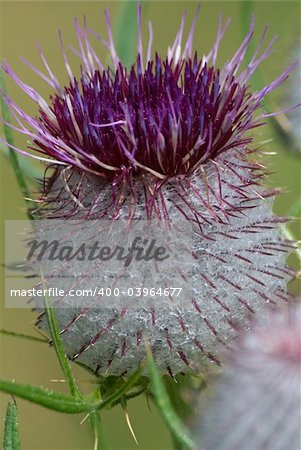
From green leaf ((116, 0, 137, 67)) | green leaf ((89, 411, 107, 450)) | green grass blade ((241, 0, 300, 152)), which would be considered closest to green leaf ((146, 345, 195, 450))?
green leaf ((89, 411, 107, 450))

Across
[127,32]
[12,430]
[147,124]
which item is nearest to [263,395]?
[12,430]

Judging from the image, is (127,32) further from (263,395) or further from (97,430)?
(263,395)

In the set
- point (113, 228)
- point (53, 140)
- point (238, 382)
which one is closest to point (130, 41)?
point (53, 140)

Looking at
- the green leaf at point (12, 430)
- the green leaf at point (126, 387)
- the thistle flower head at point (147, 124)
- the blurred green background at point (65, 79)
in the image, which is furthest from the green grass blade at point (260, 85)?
the green leaf at point (12, 430)

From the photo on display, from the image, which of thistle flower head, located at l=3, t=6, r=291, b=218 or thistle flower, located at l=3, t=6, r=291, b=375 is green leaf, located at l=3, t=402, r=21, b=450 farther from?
thistle flower head, located at l=3, t=6, r=291, b=218

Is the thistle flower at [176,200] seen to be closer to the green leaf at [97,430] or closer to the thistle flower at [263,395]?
the green leaf at [97,430]
